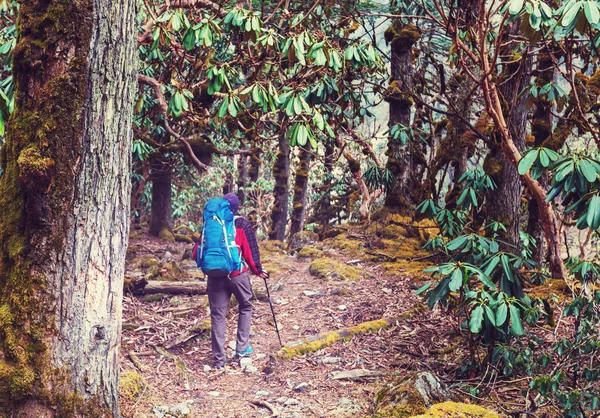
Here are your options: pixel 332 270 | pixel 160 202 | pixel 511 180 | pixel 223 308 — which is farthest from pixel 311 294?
pixel 160 202

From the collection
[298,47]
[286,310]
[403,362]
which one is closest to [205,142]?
[286,310]

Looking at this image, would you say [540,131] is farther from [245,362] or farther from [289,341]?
[245,362]

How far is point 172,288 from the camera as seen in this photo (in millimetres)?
8281

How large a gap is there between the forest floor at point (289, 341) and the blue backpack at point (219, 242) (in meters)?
1.14

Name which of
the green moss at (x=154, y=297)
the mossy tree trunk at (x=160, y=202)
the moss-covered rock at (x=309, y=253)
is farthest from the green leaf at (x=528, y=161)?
the mossy tree trunk at (x=160, y=202)

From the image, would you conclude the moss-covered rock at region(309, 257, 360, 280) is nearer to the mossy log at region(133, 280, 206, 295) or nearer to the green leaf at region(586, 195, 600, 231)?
the mossy log at region(133, 280, 206, 295)

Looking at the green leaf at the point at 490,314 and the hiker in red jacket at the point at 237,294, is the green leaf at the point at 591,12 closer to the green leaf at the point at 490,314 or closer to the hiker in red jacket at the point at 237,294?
the green leaf at the point at 490,314

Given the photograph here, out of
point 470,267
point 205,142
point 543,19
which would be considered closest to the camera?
point 470,267

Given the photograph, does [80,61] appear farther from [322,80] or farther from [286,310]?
[286,310]

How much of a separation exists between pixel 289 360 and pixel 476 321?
102 inches

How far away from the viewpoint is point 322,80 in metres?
6.98

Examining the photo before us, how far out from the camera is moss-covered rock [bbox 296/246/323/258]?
438 inches

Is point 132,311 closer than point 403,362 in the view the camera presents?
No

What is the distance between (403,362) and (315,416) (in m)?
1.29
